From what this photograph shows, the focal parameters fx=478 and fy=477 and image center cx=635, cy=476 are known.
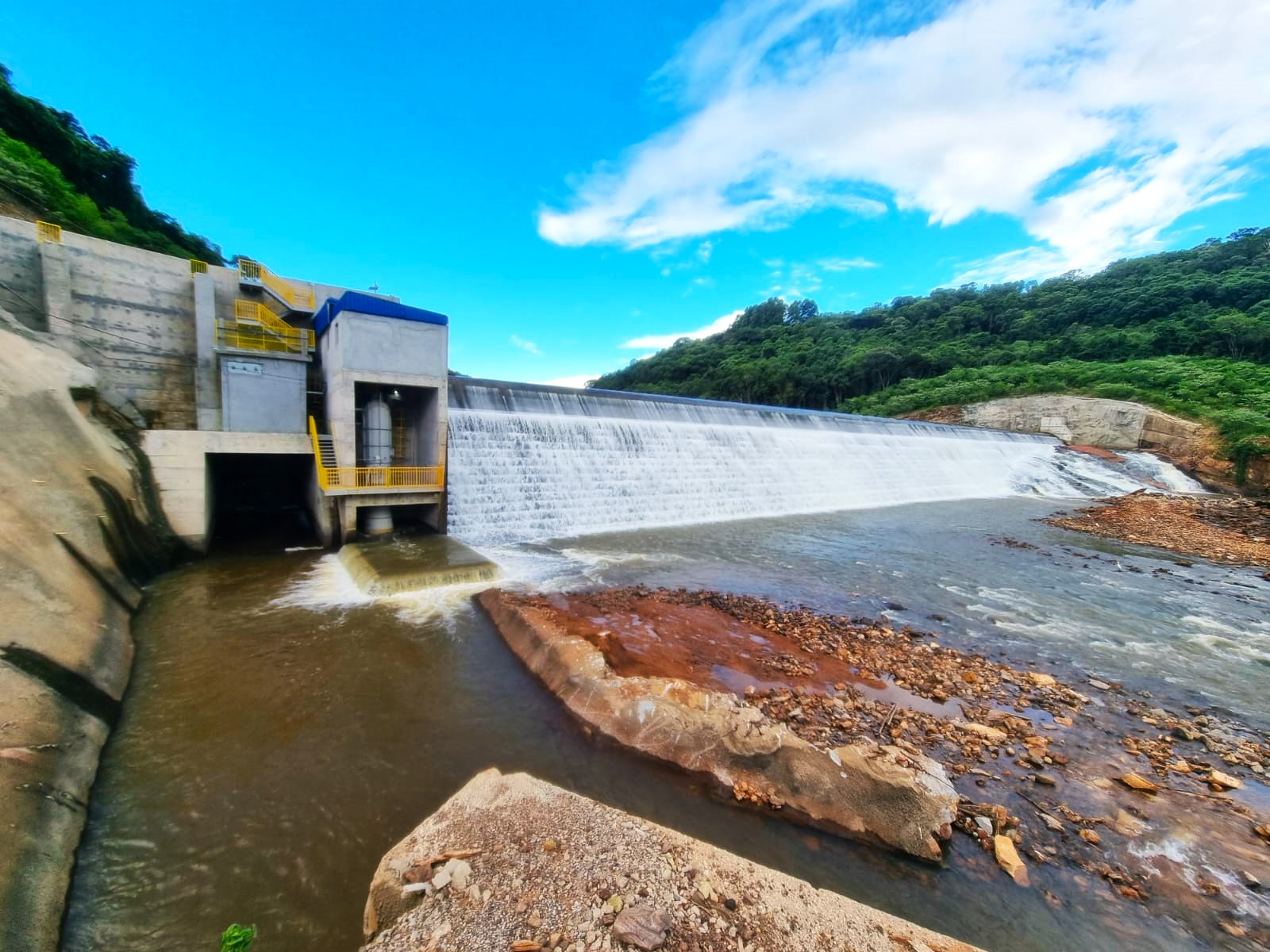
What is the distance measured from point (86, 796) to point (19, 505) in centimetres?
381

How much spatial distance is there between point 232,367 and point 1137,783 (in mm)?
15260

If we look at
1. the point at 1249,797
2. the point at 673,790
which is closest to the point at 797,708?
the point at 673,790

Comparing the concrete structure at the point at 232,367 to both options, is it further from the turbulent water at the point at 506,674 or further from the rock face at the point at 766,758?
the rock face at the point at 766,758

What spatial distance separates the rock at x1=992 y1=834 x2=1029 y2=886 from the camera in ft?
9.32

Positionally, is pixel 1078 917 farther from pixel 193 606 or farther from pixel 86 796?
pixel 193 606

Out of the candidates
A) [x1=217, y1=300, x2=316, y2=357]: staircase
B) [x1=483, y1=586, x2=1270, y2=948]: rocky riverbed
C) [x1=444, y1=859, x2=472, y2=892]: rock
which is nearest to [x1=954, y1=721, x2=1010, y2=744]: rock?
[x1=483, y1=586, x2=1270, y2=948]: rocky riverbed

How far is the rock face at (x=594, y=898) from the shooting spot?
217cm

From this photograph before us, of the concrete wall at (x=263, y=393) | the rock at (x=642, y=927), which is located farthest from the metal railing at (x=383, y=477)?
the rock at (x=642, y=927)

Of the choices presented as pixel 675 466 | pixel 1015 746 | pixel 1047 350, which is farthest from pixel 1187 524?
pixel 1047 350

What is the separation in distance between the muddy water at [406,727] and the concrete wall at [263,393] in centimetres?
357

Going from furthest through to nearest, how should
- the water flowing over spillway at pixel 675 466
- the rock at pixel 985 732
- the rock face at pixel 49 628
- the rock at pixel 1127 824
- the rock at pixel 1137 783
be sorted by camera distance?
1. the water flowing over spillway at pixel 675 466
2. the rock at pixel 985 732
3. the rock at pixel 1137 783
4. the rock at pixel 1127 824
5. the rock face at pixel 49 628

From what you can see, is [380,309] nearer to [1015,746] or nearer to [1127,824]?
[1015,746]

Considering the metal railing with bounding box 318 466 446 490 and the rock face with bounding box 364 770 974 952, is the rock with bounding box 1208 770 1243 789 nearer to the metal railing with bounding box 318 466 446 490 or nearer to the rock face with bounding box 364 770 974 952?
the rock face with bounding box 364 770 974 952

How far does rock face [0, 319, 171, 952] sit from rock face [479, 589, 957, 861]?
3.26 metres
